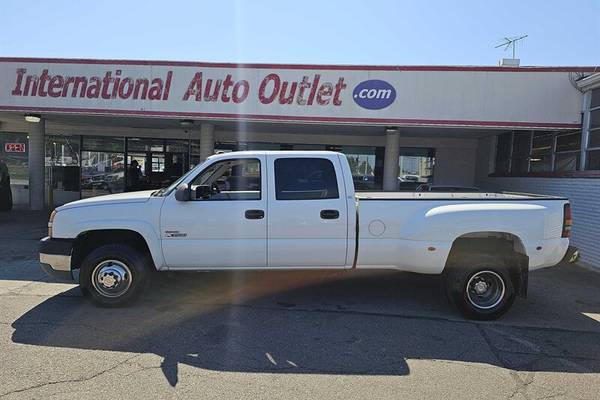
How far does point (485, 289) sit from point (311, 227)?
2227mm

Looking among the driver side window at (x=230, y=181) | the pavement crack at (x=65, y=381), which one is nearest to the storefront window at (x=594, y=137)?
the driver side window at (x=230, y=181)

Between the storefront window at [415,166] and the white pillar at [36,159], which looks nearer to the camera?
the white pillar at [36,159]

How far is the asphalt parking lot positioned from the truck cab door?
0.58m

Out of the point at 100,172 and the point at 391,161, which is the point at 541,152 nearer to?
the point at 391,161

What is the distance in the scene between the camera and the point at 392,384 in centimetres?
377

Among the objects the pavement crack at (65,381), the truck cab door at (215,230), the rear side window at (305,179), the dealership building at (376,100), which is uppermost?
the dealership building at (376,100)

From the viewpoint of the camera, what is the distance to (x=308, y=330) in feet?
16.1

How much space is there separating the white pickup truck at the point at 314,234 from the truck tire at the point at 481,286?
0.01 m

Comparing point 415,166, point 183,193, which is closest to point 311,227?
point 183,193

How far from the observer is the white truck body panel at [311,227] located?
5.30 meters

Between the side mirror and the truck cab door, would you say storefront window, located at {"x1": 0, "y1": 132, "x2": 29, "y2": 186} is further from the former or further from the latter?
the side mirror

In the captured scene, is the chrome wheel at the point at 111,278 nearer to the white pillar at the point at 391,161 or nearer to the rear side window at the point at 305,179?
the rear side window at the point at 305,179

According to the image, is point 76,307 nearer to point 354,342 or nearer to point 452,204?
point 354,342

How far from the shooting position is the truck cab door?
535 cm
